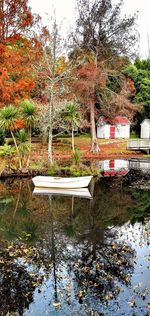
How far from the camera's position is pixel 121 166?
34438 millimetres

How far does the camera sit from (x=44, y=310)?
950cm

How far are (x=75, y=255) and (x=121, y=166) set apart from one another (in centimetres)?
2211

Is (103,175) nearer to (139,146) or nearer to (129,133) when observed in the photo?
(139,146)

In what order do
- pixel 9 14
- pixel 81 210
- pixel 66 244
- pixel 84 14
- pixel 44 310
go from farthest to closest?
pixel 84 14 < pixel 9 14 < pixel 81 210 < pixel 66 244 < pixel 44 310

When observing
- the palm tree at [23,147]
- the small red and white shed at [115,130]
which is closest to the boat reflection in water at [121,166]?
the palm tree at [23,147]

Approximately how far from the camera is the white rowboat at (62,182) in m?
23.1

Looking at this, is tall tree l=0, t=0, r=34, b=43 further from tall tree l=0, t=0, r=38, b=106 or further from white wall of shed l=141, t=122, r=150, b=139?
white wall of shed l=141, t=122, r=150, b=139

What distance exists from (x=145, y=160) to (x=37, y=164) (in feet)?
44.8

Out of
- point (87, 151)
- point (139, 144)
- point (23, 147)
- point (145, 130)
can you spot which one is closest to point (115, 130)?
point (145, 130)

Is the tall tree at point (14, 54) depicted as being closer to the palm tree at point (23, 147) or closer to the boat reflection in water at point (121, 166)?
the palm tree at point (23, 147)

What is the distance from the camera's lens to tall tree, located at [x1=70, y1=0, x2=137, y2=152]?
4038 cm

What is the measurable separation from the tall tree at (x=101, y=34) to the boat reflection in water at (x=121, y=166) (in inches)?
204

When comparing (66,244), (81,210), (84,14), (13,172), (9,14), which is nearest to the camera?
(66,244)

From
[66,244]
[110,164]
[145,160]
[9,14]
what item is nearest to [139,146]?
[145,160]
